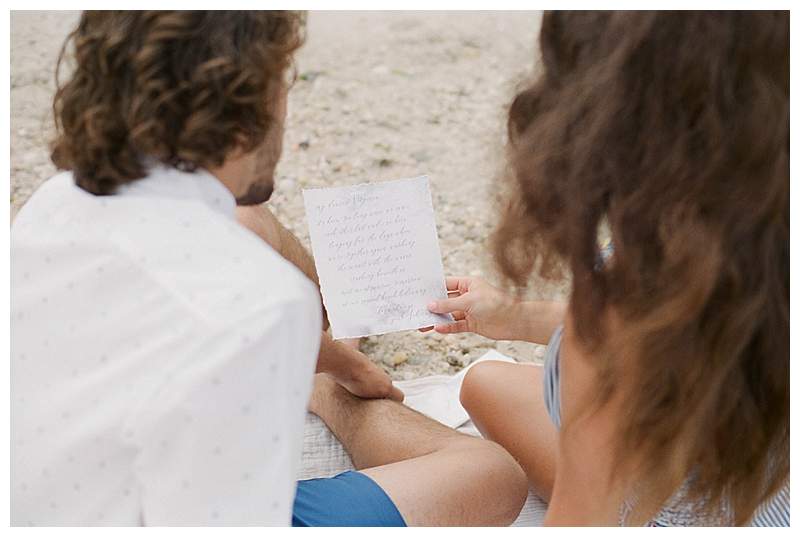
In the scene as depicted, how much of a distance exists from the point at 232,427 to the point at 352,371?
100 cm

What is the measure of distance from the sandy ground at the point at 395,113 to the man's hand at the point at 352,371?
359mm

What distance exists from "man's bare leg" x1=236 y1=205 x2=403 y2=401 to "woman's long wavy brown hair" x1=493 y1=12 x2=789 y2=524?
0.82m

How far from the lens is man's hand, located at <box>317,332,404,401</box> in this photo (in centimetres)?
205

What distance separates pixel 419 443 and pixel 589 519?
1.83 feet

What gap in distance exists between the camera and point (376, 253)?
5.95 feet

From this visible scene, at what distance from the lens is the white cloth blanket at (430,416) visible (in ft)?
6.47

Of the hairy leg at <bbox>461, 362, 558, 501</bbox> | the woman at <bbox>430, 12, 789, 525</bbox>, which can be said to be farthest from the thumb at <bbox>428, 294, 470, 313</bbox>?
the woman at <bbox>430, 12, 789, 525</bbox>

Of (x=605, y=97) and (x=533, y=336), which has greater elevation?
(x=605, y=97)

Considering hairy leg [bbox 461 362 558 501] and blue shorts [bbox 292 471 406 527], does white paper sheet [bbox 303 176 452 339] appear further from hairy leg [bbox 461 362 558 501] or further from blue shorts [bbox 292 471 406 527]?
blue shorts [bbox 292 471 406 527]

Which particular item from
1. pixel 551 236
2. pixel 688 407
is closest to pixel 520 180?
pixel 551 236

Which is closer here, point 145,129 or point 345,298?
point 145,129

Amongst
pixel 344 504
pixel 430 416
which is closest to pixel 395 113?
pixel 430 416

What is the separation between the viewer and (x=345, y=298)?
183 centimetres

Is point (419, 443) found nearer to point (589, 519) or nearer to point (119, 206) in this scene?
point (589, 519)
